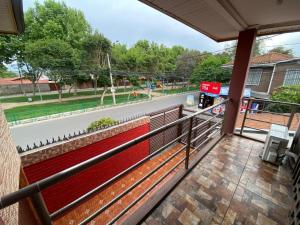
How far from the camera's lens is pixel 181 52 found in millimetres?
26531

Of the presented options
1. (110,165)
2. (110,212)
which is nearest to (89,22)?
(110,165)

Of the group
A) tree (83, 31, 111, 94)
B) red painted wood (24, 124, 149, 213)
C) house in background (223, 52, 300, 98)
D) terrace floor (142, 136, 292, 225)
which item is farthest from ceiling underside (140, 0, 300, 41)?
tree (83, 31, 111, 94)

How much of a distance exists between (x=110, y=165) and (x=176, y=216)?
2.93 metres

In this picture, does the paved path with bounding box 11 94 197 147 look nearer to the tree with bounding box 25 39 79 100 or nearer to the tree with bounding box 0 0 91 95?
the tree with bounding box 25 39 79 100

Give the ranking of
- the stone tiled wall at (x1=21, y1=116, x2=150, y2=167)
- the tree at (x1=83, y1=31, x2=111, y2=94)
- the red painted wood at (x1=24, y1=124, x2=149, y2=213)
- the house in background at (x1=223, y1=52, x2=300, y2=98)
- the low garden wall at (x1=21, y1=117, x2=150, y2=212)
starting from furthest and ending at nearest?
1. the tree at (x1=83, y1=31, x2=111, y2=94)
2. the house in background at (x1=223, y1=52, x2=300, y2=98)
3. the red painted wood at (x1=24, y1=124, x2=149, y2=213)
4. the low garden wall at (x1=21, y1=117, x2=150, y2=212)
5. the stone tiled wall at (x1=21, y1=116, x2=150, y2=167)

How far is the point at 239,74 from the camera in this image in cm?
259

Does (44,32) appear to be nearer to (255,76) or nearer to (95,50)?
(95,50)

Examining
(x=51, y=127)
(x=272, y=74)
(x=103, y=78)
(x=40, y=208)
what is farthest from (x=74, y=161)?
(x=272, y=74)

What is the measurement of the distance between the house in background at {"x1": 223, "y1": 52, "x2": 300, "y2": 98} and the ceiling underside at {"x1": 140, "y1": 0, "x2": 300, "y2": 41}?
328 inches

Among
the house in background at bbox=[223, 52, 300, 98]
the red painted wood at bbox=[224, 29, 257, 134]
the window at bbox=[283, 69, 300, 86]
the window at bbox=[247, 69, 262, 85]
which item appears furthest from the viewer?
the window at bbox=[247, 69, 262, 85]

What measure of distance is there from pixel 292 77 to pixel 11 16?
11970mm

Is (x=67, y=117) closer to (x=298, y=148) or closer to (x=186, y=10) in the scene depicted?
(x=186, y=10)

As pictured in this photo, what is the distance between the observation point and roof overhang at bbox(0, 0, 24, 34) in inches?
61.3

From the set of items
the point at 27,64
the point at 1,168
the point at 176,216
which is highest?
the point at 27,64
